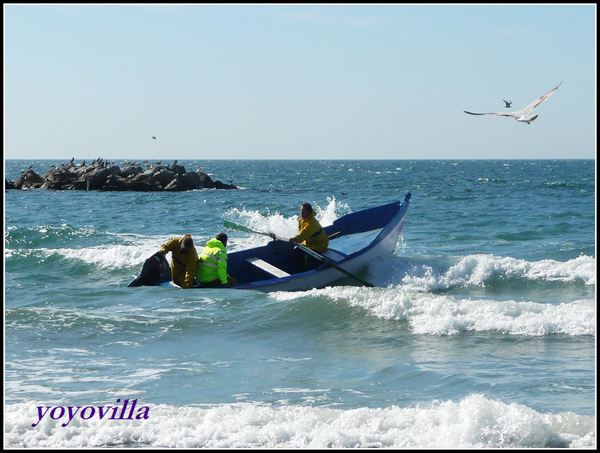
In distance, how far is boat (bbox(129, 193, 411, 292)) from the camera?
11.3 meters

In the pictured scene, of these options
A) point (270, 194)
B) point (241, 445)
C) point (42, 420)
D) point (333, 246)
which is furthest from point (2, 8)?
point (270, 194)

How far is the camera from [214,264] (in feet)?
35.4

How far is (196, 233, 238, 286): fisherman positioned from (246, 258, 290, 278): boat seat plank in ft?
3.02

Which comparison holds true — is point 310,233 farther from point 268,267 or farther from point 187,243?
point 187,243

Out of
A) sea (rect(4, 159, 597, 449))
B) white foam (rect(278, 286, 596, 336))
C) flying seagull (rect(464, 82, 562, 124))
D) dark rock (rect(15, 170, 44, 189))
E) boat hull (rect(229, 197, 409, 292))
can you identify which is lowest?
sea (rect(4, 159, 597, 449))

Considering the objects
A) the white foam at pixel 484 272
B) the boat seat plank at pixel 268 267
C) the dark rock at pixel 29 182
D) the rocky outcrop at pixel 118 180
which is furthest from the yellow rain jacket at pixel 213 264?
the dark rock at pixel 29 182

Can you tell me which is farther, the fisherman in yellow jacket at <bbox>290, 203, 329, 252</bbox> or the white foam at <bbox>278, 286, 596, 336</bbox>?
the fisherman in yellow jacket at <bbox>290, 203, 329, 252</bbox>

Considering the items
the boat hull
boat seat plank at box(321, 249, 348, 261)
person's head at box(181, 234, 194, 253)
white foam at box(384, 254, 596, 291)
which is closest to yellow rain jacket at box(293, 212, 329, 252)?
boat seat plank at box(321, 249, 348, 261)

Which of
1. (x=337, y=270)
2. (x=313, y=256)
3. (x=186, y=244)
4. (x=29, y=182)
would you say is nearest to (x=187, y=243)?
(x=186, y=244)

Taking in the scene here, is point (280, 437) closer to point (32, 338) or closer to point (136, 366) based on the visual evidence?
point (136, 366)

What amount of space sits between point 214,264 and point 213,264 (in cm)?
2

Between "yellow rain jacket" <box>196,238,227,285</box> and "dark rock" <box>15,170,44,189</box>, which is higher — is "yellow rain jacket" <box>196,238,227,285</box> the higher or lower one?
the lower one

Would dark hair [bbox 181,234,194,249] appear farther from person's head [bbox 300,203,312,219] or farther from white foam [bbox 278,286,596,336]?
white foam [bbox 278,286,596,336]

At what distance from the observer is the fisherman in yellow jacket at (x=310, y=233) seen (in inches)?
466
